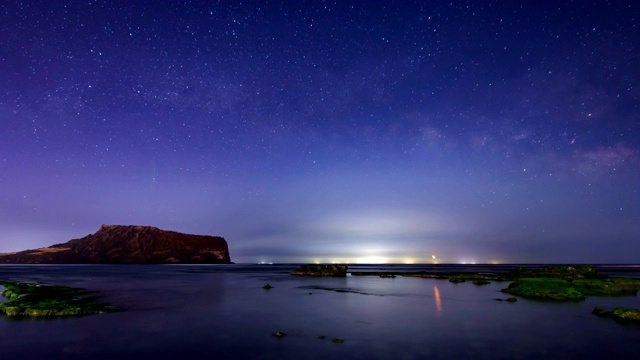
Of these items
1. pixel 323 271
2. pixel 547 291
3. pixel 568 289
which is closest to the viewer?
pixel 547 291

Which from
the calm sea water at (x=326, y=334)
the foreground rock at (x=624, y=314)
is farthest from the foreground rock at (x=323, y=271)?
the foreground rock at (x=624, y=314)

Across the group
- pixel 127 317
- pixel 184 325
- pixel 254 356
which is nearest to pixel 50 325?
pixel 127 317

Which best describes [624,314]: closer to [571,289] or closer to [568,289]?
[568,289]

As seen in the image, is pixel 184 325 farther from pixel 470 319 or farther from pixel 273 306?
pixel 470 319

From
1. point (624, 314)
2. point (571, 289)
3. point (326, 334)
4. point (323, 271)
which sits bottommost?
point (326, 334)

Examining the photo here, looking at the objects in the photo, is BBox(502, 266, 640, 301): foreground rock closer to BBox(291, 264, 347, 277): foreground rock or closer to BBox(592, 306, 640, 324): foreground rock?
BBox(592, 306, 640, 324): foreground rock

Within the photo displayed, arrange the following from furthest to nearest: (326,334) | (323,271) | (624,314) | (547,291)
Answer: (323,271) < (547,291) < (624,314) < (326,334)

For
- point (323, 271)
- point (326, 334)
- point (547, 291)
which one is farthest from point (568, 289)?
point (323, 271)

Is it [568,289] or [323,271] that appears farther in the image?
[323,271]

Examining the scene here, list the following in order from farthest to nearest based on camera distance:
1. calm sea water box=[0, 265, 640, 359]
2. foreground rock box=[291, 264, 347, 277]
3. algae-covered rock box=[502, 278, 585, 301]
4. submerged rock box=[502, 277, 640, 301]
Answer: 1. foreground rock box=[291, 264, 347, 277]
2. submerged rock box=[502, 277, 640, 301]
3. algae-covered rock box=[502, 278, 585, 301]
4. calm sea water box=[0, 265, 640, 359]

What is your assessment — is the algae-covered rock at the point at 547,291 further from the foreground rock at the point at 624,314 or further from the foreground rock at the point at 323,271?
the foreground rock at the point at 323,271

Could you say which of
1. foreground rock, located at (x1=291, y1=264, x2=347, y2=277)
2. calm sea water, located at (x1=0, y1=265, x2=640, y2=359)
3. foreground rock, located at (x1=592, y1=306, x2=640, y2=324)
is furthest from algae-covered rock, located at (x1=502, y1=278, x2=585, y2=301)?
foreground rock, located at (x1=291, y1=264, x2=347, y2=277)

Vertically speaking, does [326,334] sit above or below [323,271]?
below

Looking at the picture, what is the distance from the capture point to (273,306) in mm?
38312
